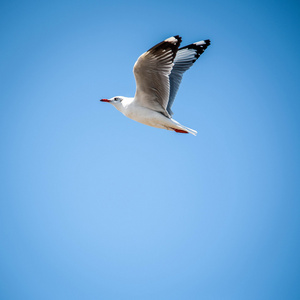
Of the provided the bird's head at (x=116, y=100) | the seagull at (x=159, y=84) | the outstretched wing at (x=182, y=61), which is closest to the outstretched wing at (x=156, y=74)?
the seagull at (x=159, y=84)

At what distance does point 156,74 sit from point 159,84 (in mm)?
194

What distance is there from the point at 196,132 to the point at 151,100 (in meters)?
0.78

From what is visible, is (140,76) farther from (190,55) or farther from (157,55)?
(190,55)

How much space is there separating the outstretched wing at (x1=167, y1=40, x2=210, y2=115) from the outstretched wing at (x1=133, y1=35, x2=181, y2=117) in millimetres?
289

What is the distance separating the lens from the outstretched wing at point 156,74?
16.8 ft

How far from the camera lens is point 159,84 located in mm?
5555

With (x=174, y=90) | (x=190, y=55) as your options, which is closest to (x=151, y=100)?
(x=174, y=90)

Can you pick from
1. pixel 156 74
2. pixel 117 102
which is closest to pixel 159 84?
pixel 156 74

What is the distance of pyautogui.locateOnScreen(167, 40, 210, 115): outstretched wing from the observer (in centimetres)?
598

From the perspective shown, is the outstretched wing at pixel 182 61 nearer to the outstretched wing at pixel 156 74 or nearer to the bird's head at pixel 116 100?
the outstretched wing at pixel 156 74

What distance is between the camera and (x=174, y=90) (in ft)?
19.6

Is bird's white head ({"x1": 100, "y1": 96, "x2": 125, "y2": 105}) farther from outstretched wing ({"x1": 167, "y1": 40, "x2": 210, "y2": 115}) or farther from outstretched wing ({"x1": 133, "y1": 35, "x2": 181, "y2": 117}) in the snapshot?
outstretched wing ({"x1": 167, "y1": 40, "x2": 210, "y2": 115})

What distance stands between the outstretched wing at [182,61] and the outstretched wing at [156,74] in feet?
0.95

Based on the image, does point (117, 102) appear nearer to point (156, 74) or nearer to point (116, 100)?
point (116, 100)
